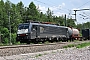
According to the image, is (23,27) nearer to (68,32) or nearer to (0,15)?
(68,32)

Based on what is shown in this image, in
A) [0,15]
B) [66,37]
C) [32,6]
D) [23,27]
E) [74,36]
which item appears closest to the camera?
[23,27]

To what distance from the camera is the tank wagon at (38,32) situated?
3203 cm

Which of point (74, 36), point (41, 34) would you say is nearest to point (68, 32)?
point (74, 36)

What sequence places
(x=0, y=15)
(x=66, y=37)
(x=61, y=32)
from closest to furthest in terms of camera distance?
(x=61, y=32) < (x=66, y=37) < (x=0, y=15)

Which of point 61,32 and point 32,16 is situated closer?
point 61,32

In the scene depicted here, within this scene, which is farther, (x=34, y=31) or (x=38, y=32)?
(x=38, y=32)

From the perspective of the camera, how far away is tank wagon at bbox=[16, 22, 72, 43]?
32.0 m

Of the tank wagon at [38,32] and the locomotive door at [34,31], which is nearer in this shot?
the tank wagon at [38,32]

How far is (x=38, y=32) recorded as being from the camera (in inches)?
1344

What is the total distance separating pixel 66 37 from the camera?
152 feet

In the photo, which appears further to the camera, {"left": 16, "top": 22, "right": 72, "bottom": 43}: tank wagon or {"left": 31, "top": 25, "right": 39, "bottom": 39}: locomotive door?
{"left": 31, "top": 25, "right": 39, "bottom": 39}: locomotive door

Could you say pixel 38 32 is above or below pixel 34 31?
below

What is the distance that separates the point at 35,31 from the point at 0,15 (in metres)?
42.8

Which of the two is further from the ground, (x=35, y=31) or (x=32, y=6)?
(x=32, y=6)
